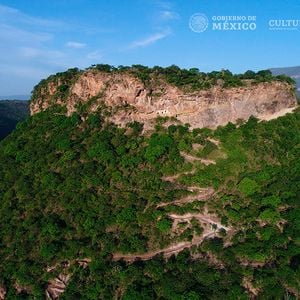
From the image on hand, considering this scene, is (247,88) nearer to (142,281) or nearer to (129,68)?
(129,68)

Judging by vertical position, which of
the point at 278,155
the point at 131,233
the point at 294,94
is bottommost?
the point at 131,233

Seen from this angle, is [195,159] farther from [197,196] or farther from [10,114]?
[10,114]

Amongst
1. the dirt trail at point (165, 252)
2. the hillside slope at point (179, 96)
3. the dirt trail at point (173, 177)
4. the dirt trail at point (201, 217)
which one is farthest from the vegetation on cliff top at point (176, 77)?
the dirt trail at point (165, 252)

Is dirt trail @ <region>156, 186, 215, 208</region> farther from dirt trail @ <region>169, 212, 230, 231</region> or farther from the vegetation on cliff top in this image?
the vegetation on cliff top

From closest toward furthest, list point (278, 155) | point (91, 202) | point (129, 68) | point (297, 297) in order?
point (297, 297) → point (91, 202) → point (278, 155) → point (129, 68)

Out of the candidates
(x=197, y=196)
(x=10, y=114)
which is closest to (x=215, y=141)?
(x=197, y=196)

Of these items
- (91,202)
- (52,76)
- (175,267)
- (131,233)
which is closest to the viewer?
(175,267)

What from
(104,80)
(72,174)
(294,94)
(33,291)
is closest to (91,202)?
(72,174)

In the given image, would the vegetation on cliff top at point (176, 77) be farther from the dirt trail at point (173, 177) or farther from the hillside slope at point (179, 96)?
the dirt trail at point (173, 177)
